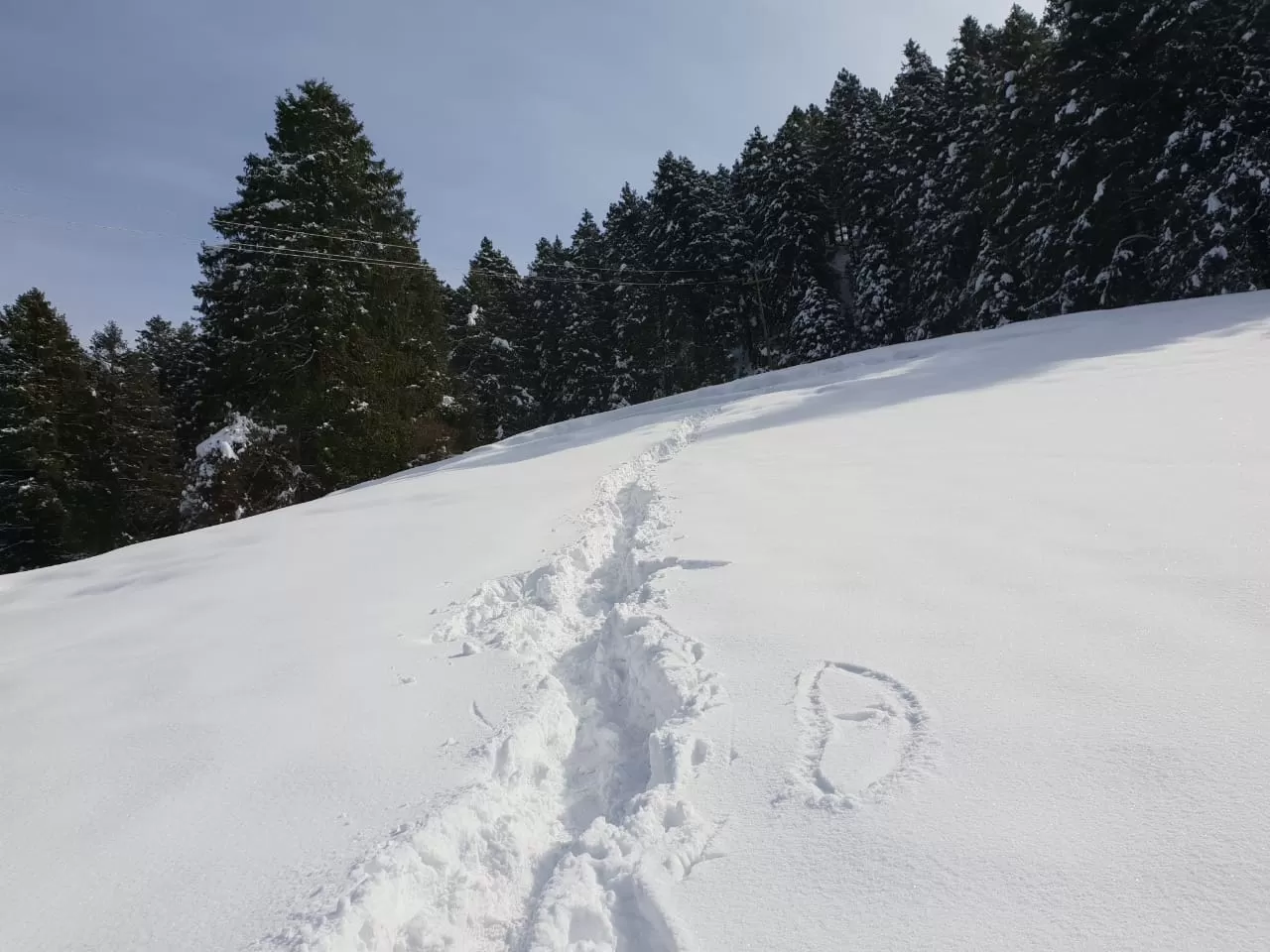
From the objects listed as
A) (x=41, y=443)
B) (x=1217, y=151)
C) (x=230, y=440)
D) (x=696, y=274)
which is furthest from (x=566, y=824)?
(x=696, y=274)

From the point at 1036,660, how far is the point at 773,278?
30.4 m

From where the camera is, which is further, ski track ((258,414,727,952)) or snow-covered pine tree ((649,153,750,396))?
snow-covered pine tree ((649,153,750,396))

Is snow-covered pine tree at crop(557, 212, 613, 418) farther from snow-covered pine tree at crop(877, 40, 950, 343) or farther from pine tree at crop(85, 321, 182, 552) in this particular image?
pine tree at crop(85, 321, 182, 552)

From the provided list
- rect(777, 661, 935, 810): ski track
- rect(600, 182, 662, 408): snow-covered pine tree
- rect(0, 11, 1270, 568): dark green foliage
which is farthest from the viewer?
rect(600, 182, 662, 408): snow-covered pine tree

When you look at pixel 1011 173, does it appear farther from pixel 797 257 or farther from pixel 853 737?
pixel 853 737

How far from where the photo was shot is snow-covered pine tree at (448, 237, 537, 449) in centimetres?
3288

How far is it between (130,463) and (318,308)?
48.3ft

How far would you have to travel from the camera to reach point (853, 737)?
2.48 metres

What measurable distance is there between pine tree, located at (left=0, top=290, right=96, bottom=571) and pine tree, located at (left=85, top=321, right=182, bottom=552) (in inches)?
19.5

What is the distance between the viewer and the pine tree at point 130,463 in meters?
24.6

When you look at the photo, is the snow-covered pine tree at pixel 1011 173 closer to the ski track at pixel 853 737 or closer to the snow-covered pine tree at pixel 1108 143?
the snow-covered pine tree at pixel 1108 143

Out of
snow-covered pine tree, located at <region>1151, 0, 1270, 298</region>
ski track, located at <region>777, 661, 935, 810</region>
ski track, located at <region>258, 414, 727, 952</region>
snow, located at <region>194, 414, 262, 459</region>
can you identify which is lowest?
ski track, located at <region>258, 414, 727, 952</region>

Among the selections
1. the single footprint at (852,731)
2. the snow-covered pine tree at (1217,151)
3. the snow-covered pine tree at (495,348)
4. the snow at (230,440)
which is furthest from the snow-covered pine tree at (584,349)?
the single footprint at (852,731)

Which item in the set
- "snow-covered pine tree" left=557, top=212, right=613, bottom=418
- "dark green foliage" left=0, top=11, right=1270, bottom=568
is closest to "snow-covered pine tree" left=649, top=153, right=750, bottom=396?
"dark green foliage" left=0, top=11, right=1270, bottom=568
